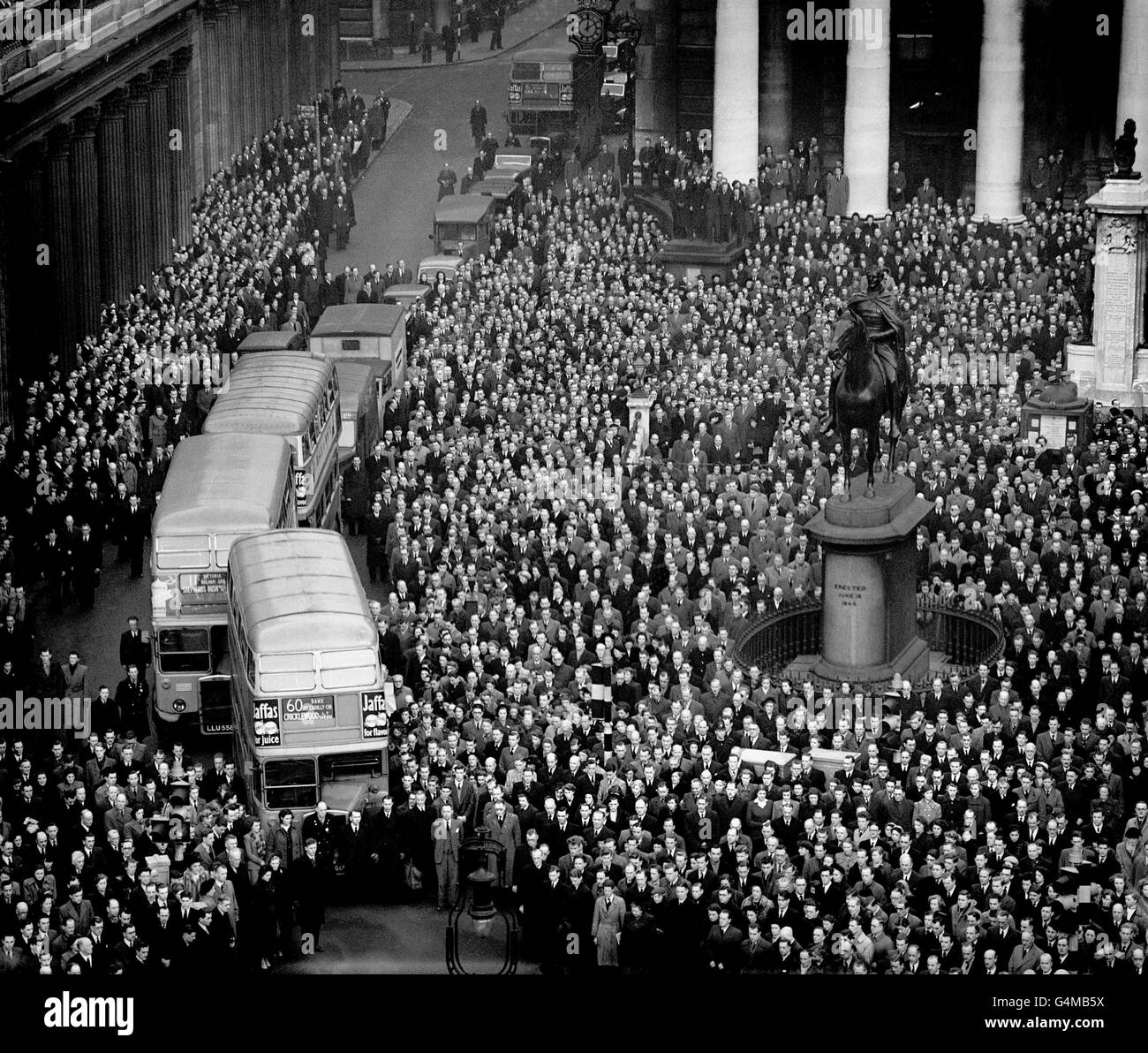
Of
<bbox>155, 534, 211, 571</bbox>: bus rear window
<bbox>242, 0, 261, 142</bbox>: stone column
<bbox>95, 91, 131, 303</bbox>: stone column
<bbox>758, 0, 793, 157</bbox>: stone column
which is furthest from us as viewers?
<bbox>242, 0, 261, 142</bbox>: stone column

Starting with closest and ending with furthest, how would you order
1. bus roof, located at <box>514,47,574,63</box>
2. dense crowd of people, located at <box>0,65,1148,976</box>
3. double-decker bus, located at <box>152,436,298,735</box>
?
dense crowd of people, located at <box>0,65,1148,976</box> → double-decker bus, located at <box>152,436,298,735</box> → bus roof, located at <box>514,47,574,63</box>

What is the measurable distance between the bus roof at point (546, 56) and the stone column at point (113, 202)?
1965 cm

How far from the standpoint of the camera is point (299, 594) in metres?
38.6

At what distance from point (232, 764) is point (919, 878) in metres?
10.8

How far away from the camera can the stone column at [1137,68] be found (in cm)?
6900

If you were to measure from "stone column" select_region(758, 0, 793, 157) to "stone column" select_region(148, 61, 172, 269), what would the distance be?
53.8 feet

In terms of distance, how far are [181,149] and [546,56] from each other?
51.3 ft

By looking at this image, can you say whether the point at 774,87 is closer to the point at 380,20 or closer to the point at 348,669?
the point at 380,20

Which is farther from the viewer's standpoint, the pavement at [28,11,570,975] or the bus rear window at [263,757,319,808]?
the bus rear window at [263,757,319,808]

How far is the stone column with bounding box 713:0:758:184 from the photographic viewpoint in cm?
7481

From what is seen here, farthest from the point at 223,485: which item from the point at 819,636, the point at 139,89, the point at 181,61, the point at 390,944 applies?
the point at 181,61

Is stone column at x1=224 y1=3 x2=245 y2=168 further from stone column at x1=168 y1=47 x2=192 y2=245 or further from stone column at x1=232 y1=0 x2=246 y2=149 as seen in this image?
stone column at x1=168 y1=47 x2=192 y2=245

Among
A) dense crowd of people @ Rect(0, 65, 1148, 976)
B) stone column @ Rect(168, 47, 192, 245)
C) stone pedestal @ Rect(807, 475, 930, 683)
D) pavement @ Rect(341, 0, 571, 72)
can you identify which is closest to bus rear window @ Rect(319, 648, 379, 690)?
dense crowd of people @ Rect(0, 65, 1148, 976)

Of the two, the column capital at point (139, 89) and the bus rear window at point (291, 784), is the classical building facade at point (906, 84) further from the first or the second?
the bus rear window at point (291, 784)
